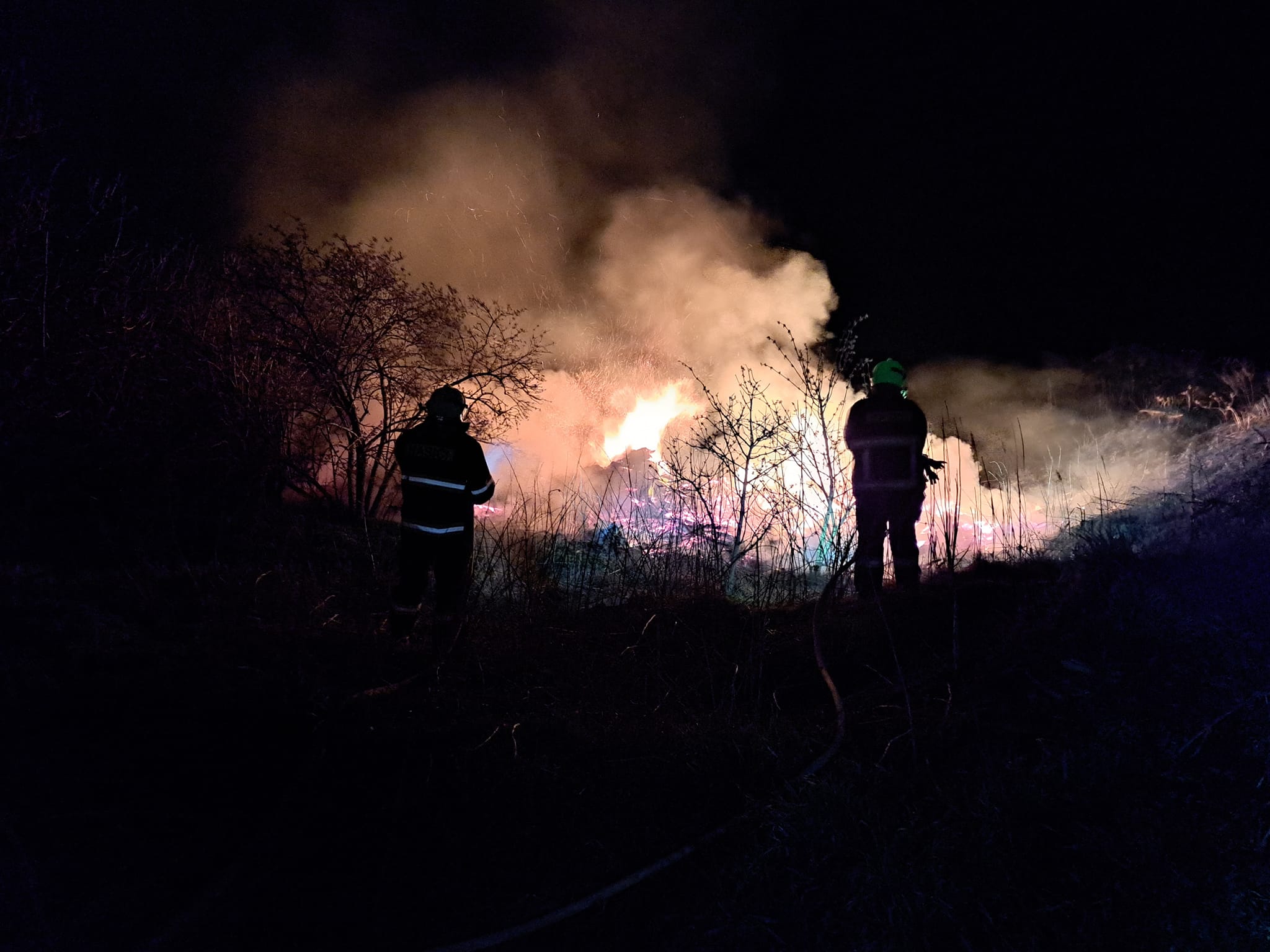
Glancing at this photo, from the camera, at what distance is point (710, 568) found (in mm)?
6848

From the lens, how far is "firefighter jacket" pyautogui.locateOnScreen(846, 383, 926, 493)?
6.27 m

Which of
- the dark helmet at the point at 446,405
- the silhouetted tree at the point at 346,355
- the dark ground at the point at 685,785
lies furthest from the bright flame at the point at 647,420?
the dark ground at the point at 685,785

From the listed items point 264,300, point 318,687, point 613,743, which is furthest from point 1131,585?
point 264,300

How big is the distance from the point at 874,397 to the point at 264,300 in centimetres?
1019

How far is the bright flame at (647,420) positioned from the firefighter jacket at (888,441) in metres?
17.0

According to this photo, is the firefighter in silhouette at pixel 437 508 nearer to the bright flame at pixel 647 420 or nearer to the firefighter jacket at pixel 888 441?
the firefighter jacket at pixel 888 441

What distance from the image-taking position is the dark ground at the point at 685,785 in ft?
6.92

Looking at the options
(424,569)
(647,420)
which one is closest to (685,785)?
(424,569)

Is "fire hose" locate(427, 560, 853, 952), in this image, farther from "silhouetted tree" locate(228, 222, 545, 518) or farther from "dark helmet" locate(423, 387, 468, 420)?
"silhouetted tree" locate(228, 222, 545, 518)

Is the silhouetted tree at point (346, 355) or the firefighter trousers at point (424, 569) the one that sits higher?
the silhouetted tree at point (346, 355)

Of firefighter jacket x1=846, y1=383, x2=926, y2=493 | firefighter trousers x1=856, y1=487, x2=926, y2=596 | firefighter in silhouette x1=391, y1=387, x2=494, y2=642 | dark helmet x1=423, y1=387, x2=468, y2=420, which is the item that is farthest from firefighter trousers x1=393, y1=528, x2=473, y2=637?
firefighter jacket x1=846, y1=383, x2=926, y2=493

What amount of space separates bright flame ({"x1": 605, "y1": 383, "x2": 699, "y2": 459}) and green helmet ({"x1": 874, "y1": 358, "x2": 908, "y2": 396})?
55.4ft

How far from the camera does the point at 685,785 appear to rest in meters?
3.18

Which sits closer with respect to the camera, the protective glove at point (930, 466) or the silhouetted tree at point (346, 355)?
the protective glove at point (930, 466)
